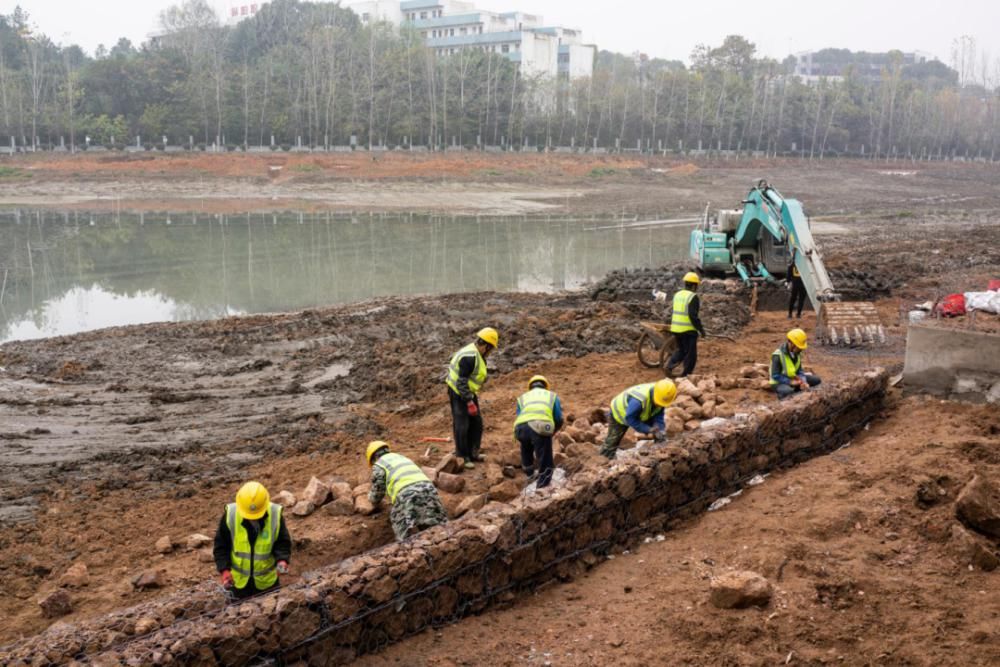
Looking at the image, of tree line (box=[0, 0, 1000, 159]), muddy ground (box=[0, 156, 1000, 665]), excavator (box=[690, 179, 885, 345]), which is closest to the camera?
muddy ground (box=[0, 156, 1000, 665])

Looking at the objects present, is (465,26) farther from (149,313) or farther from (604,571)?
(604,571)

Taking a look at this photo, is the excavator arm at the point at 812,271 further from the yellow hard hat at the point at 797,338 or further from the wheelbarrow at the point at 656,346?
the yellow hard hat at the point at 797,338

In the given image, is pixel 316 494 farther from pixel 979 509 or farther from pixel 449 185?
pixel 449 185

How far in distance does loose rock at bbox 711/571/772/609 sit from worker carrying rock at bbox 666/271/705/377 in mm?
6093

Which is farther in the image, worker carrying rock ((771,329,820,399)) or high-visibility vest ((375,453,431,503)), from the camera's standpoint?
worker carrying rock ((771,329,820,399))

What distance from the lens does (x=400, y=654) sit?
20.6 feet

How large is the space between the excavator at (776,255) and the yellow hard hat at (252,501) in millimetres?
10505

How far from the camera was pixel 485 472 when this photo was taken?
363 inches

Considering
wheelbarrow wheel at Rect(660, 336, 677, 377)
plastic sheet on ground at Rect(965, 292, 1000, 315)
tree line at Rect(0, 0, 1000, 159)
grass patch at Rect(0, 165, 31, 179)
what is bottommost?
wheelbarrow wheel at Rect(660, 336, 677, 377)

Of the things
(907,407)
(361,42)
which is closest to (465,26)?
(361,42)

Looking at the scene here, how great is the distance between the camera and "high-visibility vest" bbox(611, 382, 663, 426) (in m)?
8.76

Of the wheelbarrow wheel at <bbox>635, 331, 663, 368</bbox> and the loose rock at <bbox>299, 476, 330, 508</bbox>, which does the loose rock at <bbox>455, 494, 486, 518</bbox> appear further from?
the wheelbarrow wheel at <bbox>635, 331, 663, 368</bbox>

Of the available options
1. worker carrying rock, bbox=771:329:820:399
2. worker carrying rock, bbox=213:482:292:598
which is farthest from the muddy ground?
worker carrying rock, bbox=213:482:292:598

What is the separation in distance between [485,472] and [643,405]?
1770 mm
